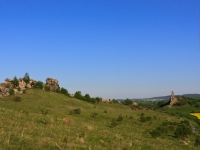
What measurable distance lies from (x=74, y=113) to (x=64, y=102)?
41.5 feet

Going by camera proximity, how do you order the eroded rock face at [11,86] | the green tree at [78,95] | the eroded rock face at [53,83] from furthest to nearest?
the green tree at [78,95] → the eroded rock face at [53,83] → the eroded rock face at [11,86]

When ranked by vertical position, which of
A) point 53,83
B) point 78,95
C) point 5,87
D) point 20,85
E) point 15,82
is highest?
point 53,83

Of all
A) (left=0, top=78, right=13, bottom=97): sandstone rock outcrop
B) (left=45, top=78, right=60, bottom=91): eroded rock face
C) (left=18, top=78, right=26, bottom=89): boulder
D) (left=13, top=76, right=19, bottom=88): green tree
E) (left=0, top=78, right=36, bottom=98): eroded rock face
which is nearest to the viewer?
(left=0, top=78, right=13, bottom=97): sandstone rock outcrop

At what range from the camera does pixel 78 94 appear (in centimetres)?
8169

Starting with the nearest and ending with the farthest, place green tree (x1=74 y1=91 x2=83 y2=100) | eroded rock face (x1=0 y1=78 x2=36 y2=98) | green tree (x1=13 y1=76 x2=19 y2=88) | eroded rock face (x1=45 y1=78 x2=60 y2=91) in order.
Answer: eroded rock face (x1=0 y1=78 x2=36 y2=98) < green tree (x1=13 y1=76 x2=19 y2=88) < eroded rock face (x1=45 y1=78 x2=60 y2=91) < green tree (x1=74 y1=91 x2=83 y2=100)

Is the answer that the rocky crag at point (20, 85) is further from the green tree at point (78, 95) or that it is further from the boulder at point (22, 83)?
the green tree at point (78, 95)

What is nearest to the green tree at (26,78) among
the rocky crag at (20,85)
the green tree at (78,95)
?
the rocky crag at (20,85)

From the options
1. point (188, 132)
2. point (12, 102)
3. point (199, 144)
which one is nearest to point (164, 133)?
point (188, 132)

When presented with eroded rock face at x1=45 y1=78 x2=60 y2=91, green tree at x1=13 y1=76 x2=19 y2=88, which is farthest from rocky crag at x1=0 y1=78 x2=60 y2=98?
green tree at x1=13 y1=76 x2=19 y2=88

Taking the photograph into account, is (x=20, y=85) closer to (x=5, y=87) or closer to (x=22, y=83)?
(x=22, y=83)

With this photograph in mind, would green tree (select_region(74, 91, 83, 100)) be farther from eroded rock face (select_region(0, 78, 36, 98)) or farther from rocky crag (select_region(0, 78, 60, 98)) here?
eroded rock face (select_region(0, 78, 36, 98))

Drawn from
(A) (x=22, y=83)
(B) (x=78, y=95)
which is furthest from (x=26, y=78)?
(B) (x=78, y=95)

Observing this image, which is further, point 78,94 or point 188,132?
point 78,94

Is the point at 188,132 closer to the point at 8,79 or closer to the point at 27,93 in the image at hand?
the point at 27,93
